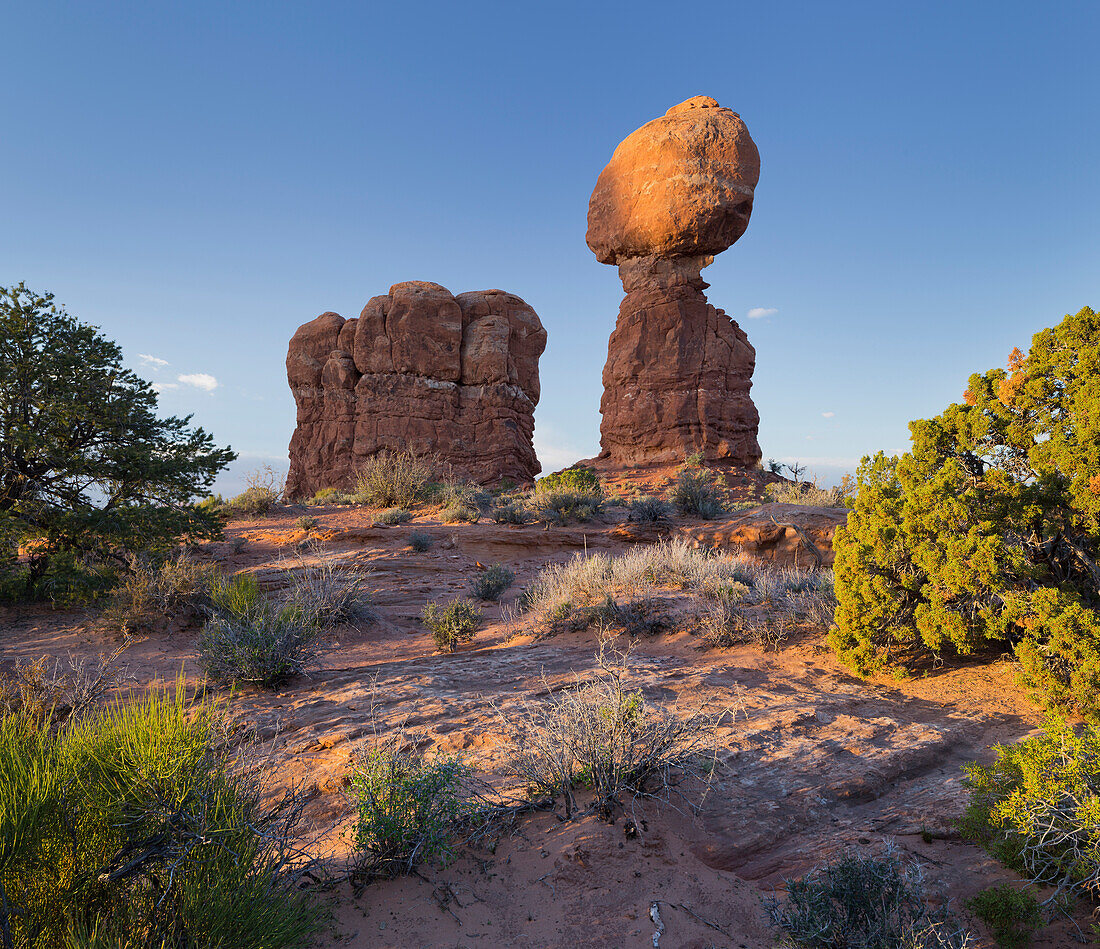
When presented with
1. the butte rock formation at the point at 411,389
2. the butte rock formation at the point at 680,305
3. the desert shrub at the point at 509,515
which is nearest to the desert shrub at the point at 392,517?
the desert shrub at the point at 509,515

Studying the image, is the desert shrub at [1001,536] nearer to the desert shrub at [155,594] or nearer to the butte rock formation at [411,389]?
the desert shrub at [155,594]

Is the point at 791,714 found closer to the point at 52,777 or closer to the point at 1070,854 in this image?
the point at 1070,854

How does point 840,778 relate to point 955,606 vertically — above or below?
below

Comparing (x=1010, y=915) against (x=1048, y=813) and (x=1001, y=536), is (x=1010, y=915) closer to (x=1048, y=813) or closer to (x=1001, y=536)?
(x=1048, y=813)

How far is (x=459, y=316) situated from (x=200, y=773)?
2490 cm

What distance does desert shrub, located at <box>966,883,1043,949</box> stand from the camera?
6.42 feet

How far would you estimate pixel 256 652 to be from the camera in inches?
194

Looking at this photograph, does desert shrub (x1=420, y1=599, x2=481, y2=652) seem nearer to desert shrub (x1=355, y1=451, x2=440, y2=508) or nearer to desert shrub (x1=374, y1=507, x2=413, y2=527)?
desert shrub (x1=374, y1=507, x2=413, y2=527)

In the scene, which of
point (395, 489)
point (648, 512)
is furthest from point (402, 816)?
point (395, 489)

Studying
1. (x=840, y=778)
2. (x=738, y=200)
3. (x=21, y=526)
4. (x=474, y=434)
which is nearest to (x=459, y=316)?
(x=474, y=434)

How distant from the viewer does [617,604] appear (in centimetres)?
659

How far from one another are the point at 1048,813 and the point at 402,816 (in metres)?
2.48

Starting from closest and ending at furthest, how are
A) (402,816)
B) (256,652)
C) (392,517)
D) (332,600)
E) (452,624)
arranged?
(402,816)
(256,652)
(452,624)
(332,600)
(392,517)

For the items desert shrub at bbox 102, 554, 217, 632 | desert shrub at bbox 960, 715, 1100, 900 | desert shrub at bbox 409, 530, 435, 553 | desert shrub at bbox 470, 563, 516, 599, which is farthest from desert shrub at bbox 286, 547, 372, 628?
desert shrub at bbox 960, 715, 1100, 900
